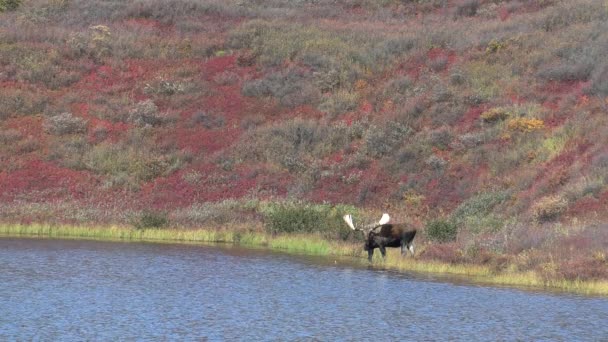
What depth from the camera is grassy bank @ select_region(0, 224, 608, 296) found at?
32906 millimetres

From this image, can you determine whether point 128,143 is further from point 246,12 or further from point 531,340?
point 531,340

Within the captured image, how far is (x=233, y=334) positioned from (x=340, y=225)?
805 inches

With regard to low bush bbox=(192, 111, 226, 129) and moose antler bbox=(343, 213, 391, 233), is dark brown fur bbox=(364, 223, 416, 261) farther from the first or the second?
low bush bbox=(192, 111, 226, 129)

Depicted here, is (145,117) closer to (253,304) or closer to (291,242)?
(291,242)

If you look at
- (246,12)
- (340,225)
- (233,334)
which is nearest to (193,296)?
(233,334)

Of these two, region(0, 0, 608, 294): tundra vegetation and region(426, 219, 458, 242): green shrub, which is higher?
region(0, 0, 608, 294): tundra vegetation

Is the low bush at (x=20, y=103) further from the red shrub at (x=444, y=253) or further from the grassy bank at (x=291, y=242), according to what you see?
the red shrub at (x=444, y=253)

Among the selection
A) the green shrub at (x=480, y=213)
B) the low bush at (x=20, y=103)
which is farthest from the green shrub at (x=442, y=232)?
the low bush at (x=20, y=103)

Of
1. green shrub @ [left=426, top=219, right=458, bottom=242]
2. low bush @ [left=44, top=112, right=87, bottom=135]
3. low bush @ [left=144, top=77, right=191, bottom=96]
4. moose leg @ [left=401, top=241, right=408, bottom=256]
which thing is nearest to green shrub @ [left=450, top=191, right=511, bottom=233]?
green shrub @ [left=426, top=219, right=458, bottom=242]

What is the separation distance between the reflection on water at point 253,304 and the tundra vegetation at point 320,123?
4278mm

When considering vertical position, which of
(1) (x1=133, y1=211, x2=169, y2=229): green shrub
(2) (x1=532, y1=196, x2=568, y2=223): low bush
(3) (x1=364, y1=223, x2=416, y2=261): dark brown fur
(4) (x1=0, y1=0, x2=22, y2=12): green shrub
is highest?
(4) (x1=0, y1=0, x2=22, y2=12): green shrub

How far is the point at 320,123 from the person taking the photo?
205ft

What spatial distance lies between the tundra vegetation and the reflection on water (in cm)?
428

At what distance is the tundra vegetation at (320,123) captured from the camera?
4384cm
